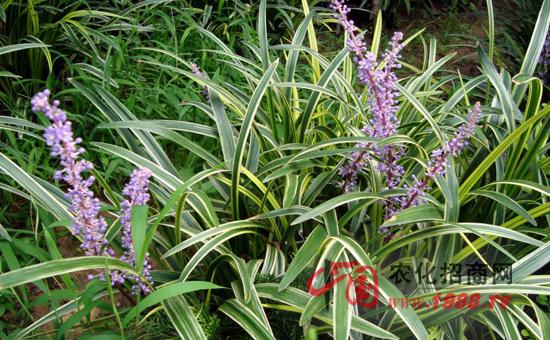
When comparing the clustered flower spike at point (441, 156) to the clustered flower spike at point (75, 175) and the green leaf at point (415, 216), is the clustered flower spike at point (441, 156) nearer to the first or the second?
the green leaf at point (415, 216)

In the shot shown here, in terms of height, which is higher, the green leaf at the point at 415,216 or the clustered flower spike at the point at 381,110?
the clustered flower spike at the point at 381,110

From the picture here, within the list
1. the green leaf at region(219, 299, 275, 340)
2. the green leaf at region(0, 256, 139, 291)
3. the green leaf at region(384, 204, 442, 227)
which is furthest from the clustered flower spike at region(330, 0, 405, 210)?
the green leaf at region(0, 256, 139, 291)

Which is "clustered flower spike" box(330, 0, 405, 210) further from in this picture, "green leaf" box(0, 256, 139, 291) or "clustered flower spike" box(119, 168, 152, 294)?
"green leaf" box(0, 256, 139, 291)

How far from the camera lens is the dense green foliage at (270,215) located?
1.94 metres

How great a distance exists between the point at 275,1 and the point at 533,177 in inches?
95.4

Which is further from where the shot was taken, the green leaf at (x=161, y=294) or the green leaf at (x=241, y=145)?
the green leaf at (x=241, y=145)

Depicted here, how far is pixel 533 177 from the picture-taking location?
2469 millimetres

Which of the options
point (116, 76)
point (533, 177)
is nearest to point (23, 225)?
point (116, 76)

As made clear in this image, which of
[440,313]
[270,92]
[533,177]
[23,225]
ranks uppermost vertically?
[270,92]

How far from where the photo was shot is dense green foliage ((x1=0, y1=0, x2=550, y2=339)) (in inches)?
76.4

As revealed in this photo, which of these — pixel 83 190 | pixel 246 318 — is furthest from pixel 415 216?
pixel 83 190

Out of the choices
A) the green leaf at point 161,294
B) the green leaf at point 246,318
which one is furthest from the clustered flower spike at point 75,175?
the green leaf at point 246,318

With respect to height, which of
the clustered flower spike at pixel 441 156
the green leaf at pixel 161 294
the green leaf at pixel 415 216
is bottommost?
the green leaf at pixel 161 294

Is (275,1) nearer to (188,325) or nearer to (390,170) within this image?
(390,170)
